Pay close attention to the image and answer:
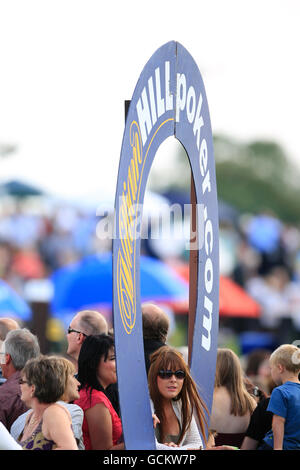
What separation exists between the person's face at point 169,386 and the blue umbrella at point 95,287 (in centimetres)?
747

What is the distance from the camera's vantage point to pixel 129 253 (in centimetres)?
347

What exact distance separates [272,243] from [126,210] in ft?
51.7

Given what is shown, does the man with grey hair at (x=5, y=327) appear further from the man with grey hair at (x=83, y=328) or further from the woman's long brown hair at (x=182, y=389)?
the woman's long brown hair at (x=182, y=389)

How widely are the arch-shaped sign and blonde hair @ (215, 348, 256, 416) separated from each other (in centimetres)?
27

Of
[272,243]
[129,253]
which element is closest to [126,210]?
[129,253]

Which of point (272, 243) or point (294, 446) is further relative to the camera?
point (272, 243)

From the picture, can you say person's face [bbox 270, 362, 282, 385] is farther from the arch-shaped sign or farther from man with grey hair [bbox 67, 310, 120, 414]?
man with grey hair [bbox 67, 310, 120, 414]

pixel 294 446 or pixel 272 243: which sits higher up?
pixel 272 243

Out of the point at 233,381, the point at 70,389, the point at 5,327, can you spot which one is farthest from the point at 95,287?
the point at 70,389

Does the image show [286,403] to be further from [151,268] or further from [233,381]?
[151,268]

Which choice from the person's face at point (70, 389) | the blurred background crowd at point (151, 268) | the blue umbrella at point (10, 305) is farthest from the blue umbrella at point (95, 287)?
the person's face at point (70, 389)

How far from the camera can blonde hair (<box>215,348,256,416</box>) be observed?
16.4ft

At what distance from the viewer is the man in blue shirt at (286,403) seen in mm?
4309

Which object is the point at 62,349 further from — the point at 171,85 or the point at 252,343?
the point at 171,85
